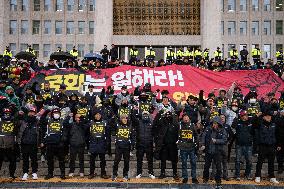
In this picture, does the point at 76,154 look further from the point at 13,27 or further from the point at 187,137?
the point at 13,27

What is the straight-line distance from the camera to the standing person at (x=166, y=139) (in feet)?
44.6

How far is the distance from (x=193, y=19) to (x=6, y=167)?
2722 cm

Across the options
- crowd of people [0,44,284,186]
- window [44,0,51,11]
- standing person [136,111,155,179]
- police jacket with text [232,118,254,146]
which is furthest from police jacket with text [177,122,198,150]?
window [44,0,51,11]

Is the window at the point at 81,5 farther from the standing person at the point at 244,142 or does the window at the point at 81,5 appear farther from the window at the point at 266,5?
the standing person at the point at 244,142

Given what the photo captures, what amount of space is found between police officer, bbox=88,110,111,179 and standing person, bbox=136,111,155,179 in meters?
0.94

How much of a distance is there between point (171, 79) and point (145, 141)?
6.53 metres

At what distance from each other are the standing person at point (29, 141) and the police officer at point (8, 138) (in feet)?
0.78

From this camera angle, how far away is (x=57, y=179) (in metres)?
13.6

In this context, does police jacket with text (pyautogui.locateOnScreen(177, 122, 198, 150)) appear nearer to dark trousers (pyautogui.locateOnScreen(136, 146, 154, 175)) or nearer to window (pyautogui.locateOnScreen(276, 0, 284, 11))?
Result: dark trousers (pyautogui.locateOnScreen(136, 146, 154, 175))

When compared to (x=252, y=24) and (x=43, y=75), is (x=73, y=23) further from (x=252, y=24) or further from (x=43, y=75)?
(x=43, y=75)

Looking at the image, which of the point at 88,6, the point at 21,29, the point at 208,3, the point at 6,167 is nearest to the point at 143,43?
the point at 208,3

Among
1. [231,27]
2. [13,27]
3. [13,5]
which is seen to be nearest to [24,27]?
[13,27]

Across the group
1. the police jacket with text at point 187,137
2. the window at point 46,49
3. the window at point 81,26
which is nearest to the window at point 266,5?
the window at point 81,26

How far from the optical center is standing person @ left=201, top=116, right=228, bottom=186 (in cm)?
1301
